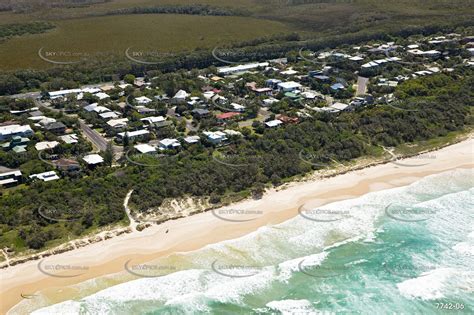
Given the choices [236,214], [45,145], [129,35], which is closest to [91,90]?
[45,145]

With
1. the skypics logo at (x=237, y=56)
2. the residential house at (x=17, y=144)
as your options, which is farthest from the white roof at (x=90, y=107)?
the skypics logo at (x=237, y=56)

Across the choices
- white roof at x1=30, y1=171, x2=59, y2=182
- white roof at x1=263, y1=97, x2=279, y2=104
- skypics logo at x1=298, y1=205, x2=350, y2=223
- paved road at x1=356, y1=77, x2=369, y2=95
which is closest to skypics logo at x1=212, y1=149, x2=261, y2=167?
skypics logo at x1=298, y1=205, x2=350, y2=223

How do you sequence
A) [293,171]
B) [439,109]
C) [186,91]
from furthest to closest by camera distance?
[186,91] → [439,109] → [293,171]

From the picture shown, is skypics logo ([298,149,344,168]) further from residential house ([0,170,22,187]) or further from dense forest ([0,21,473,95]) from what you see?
dense forest ([0,21,473,95])

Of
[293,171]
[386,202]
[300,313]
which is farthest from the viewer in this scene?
[293,171]

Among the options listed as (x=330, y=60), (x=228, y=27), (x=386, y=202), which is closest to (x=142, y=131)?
(x=386, y=202)

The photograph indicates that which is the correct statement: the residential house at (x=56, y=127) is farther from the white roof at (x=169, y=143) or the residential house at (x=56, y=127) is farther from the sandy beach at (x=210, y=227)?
the sandy beach at (x=210, y=227)

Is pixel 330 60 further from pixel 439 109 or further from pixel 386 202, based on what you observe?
pixel 386 202

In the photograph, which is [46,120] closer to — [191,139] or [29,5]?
[191,139]
